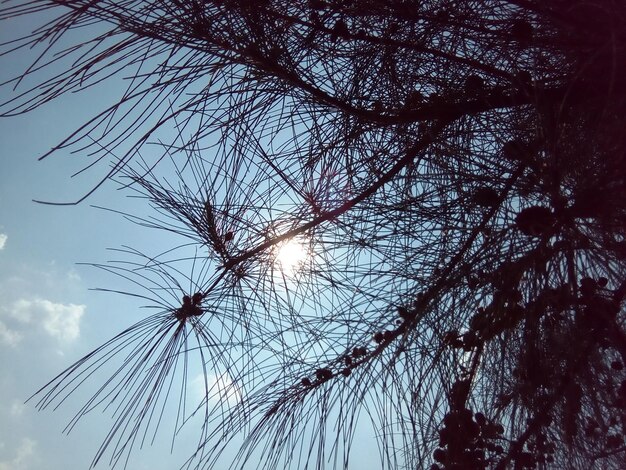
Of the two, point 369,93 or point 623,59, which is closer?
point 623,59

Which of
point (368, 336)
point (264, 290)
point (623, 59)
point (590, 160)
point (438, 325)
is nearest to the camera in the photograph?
point (623, 59)

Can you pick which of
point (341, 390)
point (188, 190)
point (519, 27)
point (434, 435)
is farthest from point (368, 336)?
point (519, 27)

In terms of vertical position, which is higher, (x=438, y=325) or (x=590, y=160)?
(x=590, y=160)

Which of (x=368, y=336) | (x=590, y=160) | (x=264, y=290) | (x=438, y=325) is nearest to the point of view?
(x=590, y=160)

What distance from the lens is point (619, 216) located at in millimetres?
896

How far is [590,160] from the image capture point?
991 millimetres

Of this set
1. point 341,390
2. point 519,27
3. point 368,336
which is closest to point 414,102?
point 519,27

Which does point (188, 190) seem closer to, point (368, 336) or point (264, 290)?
point (264, 290)

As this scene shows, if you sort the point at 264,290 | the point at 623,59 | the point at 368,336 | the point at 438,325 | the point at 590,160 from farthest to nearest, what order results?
1. the point at 264,290
2. the point at 368,336
3. the point at 438,325
4. the point at 590,160
5. the point at 623,59

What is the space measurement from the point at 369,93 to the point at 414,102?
0.12m

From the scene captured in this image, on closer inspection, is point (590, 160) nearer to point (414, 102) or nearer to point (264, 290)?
point (414, 102)

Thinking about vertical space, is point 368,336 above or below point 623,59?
below

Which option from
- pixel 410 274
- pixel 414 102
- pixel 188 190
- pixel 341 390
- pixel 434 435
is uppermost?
pixel 414 102

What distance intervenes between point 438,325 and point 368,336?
18 centimetres
